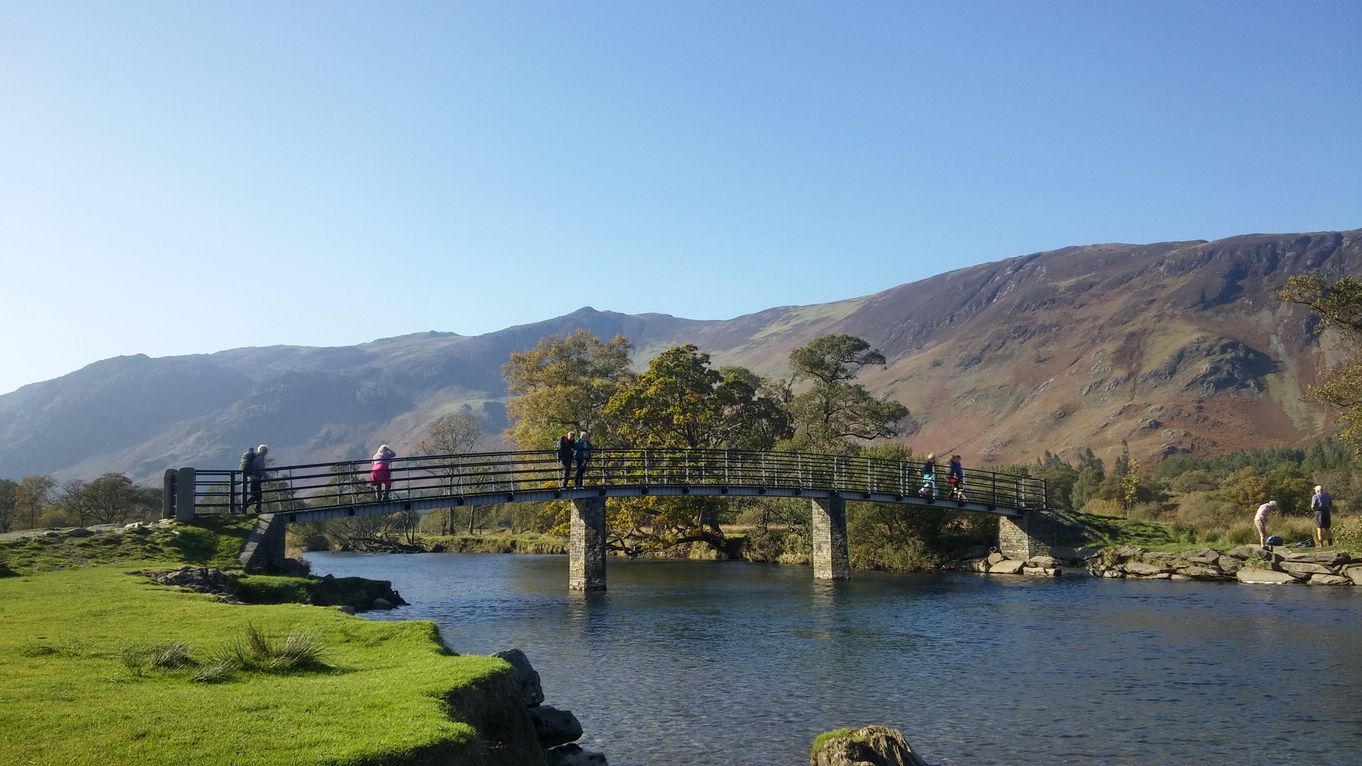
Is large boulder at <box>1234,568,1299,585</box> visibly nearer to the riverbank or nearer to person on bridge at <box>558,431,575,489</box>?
person on bridge at <box>558,431,575,489</box>

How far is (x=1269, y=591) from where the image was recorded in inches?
1405

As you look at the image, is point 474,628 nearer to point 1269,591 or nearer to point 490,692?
point 490,692

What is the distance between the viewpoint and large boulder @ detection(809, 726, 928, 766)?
453 inches

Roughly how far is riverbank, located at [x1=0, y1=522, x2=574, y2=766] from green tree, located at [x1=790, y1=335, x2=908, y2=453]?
176 feet

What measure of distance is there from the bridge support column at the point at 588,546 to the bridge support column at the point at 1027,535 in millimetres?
21060

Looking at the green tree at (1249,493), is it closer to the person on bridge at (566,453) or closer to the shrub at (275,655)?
the person on bridge at (566,453)

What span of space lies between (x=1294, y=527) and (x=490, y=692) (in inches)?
1719

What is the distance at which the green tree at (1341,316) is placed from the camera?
136ft

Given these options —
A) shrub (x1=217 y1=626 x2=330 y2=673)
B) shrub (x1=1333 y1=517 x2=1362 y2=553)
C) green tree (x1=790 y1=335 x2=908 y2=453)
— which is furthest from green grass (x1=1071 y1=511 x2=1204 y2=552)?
shrub (x1=217 y1=626 x2=330 y2=673)

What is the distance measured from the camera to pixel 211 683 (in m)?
12.0

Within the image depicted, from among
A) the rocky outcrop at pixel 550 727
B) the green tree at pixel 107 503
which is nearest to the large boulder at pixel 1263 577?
the rocky outcrop at pixel 550 727

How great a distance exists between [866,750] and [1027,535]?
1578 inches

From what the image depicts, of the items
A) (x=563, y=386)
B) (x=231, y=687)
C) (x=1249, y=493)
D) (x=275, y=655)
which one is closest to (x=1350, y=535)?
(x=1249, y=493)

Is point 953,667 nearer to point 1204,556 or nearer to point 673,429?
point 1204,556
